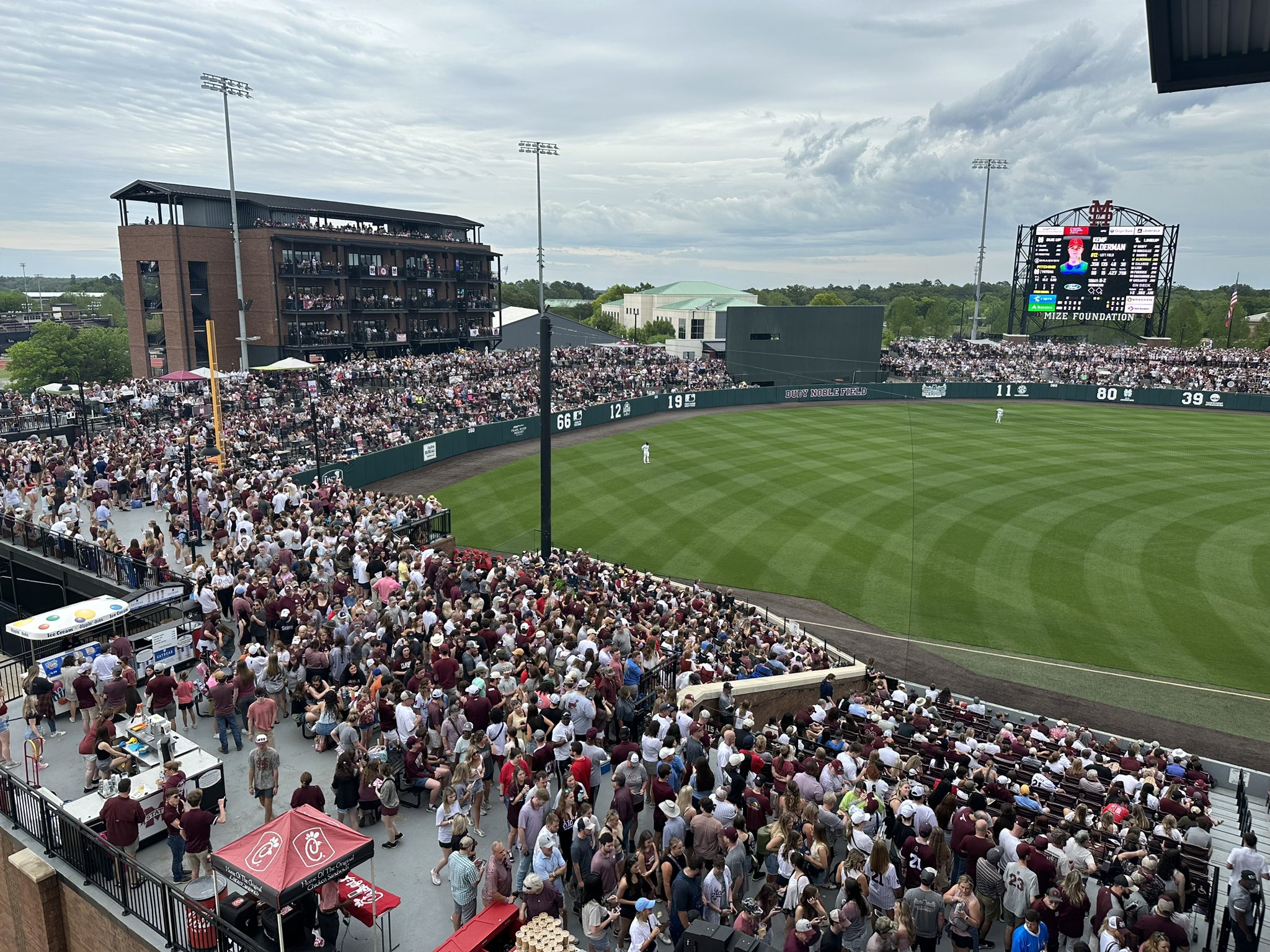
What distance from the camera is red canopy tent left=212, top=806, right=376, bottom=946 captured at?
309 inches

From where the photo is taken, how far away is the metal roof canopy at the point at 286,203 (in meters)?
57.2

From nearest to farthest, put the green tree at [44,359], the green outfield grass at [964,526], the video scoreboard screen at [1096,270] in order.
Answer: the green outfield grass at [964,526], the video scoreboard screen at [1096,270], the green tree at [44,359]

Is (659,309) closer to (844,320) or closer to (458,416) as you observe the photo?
(844,320)

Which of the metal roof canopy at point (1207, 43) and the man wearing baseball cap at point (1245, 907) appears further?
the man wearing baseball cap at point (1245, 907)

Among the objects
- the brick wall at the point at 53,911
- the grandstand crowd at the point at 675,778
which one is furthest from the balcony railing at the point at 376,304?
the brick wall at the point at 53,911

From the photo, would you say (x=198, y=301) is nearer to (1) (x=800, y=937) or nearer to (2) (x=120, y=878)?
(2) (x=120, y=878)

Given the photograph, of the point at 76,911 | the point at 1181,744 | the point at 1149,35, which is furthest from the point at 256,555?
the point at 1181,744

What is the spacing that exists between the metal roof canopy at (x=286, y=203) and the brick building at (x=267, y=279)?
0.10 metres

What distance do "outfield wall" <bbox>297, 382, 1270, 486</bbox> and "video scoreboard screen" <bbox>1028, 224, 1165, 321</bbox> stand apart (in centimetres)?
759

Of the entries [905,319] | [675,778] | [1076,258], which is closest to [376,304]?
[1076,258]

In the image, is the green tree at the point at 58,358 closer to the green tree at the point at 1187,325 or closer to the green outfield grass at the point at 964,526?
the green outfield grass at the point at 964,526

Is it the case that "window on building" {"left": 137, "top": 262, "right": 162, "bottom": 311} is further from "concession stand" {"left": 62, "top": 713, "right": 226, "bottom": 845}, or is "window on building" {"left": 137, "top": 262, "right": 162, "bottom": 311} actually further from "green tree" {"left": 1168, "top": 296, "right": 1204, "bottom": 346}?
"green tree" {"left": 1168, "top": 296, "right": 1204, "bottom": 346}

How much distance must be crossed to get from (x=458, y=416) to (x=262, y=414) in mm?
11003

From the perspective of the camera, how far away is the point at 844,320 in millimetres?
71625
